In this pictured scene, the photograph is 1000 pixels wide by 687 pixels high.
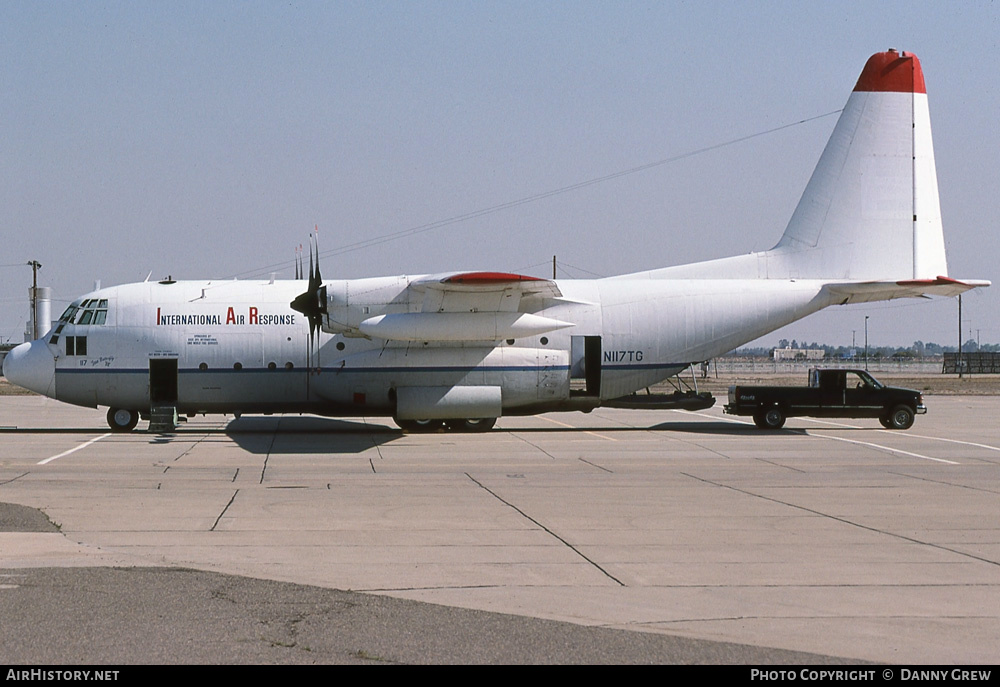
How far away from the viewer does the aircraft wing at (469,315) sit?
894 inches

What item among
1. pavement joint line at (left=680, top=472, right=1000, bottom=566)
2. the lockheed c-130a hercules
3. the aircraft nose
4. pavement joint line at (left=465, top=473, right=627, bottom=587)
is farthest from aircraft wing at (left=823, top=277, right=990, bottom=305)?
the aircraft nose

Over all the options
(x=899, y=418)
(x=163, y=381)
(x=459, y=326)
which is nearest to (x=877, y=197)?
(x=899, y=418)

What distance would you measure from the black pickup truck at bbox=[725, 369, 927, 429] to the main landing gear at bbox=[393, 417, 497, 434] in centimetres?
710

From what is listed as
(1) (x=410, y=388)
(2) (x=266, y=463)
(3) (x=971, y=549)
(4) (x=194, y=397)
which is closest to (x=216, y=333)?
(4) (x=194, y=397)

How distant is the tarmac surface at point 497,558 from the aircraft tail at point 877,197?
8.19 meters

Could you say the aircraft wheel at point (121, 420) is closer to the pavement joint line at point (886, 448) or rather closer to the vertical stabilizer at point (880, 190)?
the vertical stabilizer at point (880, 190)

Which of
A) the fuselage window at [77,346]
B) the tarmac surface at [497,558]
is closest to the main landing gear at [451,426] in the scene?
the tarmac surface at [497,558]

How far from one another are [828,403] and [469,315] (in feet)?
35.8

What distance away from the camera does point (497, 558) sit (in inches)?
367

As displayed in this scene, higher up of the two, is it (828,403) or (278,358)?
(278,358)

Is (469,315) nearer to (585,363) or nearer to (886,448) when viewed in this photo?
(585,363)

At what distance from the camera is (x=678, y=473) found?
16.7 meters

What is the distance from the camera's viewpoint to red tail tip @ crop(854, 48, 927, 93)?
26484mm

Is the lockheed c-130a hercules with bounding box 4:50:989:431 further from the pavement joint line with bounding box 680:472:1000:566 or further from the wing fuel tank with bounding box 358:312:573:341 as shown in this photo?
the pavement joint line with bounding box 680:472:1000:566
